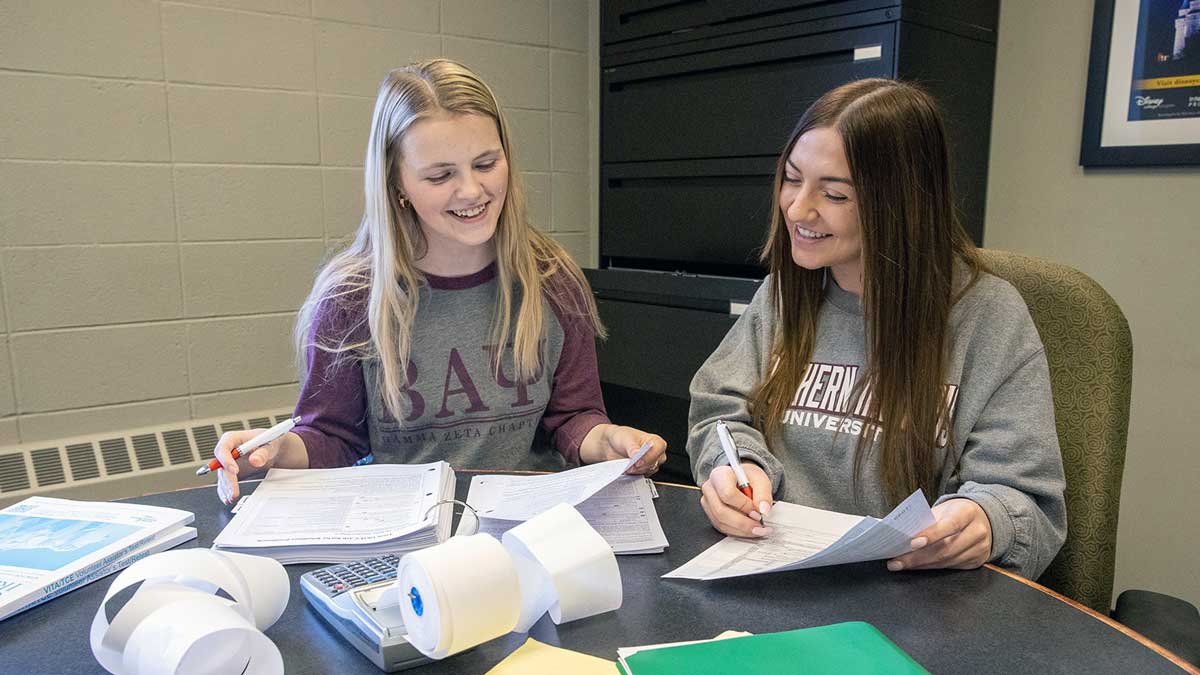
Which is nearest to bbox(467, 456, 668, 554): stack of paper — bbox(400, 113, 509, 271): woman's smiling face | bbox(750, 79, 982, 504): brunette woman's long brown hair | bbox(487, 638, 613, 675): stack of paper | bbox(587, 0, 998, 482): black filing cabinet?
bbox(487, 638, 613, 675): stack of paper

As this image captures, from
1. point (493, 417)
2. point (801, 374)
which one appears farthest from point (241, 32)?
point (801, 374)

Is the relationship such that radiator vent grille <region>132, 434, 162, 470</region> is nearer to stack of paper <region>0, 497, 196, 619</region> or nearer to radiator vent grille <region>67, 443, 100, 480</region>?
radiator vent grille <region>67, 443, 100, 480</region>

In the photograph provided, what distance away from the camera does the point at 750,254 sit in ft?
7.47

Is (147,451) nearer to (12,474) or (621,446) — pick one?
(12,474)

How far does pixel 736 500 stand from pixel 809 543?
93 mm

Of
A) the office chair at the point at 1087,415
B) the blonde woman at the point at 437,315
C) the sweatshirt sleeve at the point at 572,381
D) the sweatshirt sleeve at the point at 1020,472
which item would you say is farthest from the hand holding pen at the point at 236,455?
the office chair at the point at 1087,415

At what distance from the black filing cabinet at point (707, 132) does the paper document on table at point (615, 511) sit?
3.73 ft

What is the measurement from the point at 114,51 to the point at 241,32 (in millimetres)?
308

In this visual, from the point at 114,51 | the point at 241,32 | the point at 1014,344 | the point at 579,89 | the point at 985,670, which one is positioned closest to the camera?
the point at 985,670

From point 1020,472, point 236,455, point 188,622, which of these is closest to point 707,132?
point 1020,472

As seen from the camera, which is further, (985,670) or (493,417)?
(493,417)

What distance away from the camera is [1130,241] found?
6.39 ft

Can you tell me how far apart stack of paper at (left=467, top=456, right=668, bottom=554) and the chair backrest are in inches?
21.4

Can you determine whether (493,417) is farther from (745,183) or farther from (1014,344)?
(745,183)
